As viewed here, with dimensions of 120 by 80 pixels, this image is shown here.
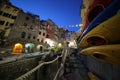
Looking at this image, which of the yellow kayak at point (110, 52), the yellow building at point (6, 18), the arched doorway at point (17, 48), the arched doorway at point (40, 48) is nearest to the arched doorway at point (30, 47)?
the arched doorway at point (40, 48)

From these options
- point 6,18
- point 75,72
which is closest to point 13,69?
point 75,72

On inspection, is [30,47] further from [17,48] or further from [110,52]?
[110,52]

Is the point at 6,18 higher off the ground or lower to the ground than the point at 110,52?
higher

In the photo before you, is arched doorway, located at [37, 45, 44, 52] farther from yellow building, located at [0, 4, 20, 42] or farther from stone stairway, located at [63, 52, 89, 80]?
stone stairway, located at [63, 52, 89, 80]

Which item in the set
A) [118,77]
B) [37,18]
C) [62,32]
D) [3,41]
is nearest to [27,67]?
[118,77]

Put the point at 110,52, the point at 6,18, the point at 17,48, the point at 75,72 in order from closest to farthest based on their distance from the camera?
the point at 110,52, the point at 75,72, the point at 6,18, the point at 17,48

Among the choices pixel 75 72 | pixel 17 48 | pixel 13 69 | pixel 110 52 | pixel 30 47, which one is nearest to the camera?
pixel 110 52

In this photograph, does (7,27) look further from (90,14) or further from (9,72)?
(90,14)

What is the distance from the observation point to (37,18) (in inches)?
1137

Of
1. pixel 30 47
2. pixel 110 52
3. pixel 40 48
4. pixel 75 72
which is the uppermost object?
pixel 30 47

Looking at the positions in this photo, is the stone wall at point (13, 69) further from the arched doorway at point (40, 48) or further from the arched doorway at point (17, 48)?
the arched doorway at point (40, 48)

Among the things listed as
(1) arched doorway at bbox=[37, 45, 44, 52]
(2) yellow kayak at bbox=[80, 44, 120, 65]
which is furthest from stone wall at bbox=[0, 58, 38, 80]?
(1) arched doorway at bbox=[37, 45, 44, 52]

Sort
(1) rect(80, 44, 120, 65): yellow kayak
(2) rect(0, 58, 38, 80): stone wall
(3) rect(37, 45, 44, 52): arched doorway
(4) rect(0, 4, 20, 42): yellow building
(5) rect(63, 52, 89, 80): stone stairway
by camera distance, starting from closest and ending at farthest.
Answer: (1) rect(80, 44, 120, 65): yellow kayak → (5) rect(63, 52, 89, 80): stone stairway → (2) rect(0, 58, 38, 80): stone wall → (4) rect(0, 4, 20, 42): yellow building → (3) rect(37, 45, 44, 52): arched doorway

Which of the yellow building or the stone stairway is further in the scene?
the yellow building
